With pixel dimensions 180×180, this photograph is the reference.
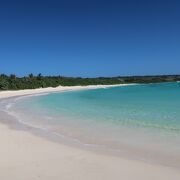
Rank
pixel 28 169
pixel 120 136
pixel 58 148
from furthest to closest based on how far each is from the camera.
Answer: pixel 120 136 → pixel 58 148 → pixel 28 169

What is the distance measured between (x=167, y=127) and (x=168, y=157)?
421 centimetres

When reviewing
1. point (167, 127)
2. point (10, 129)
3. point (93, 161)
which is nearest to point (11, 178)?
point (93, 161)

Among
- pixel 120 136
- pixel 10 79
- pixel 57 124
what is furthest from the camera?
pixel 10 79

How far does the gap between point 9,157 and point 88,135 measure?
11.4 ft

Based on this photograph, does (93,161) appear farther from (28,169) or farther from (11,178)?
(11,178)

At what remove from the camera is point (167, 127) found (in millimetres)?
11258

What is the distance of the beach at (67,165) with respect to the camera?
5.80 metres

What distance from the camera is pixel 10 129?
11.4 meters

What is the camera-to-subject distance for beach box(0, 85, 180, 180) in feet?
19.0

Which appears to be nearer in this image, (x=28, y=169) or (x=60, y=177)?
(x=60, y=177)

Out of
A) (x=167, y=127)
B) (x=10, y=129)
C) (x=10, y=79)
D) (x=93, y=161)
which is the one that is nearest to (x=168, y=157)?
(x=93, y=161)

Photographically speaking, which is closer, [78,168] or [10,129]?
[78,168]

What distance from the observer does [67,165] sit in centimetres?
648

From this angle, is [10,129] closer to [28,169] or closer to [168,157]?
[28,169]
